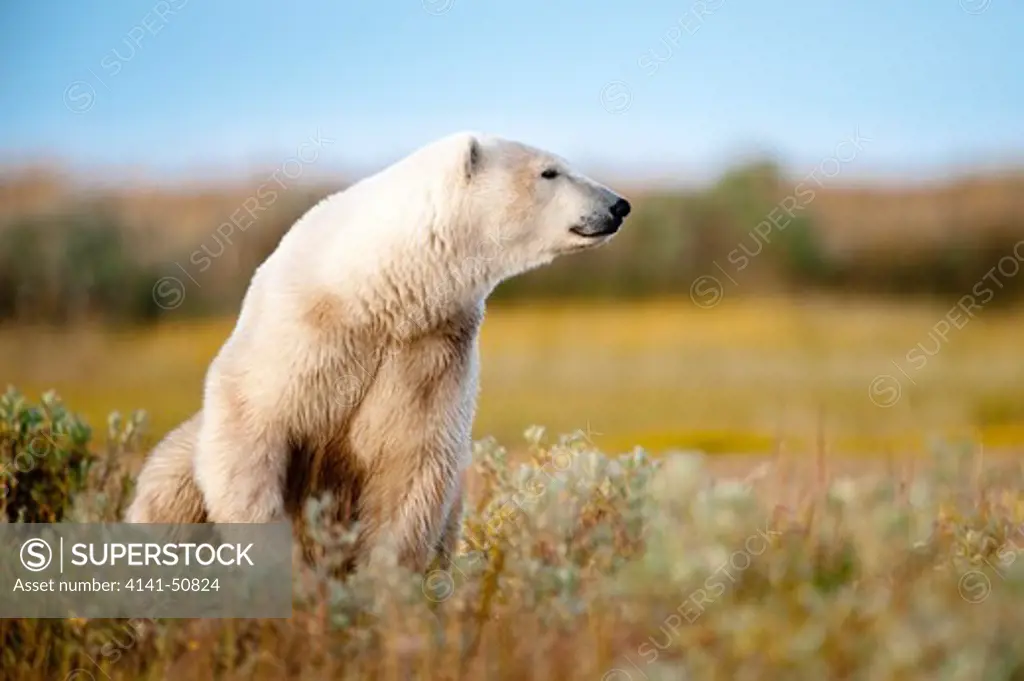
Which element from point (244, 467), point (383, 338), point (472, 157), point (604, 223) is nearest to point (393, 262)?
point (383, 338)

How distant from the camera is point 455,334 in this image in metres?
4.55

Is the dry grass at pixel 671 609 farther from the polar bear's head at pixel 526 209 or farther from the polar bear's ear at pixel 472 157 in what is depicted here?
the polar bear's ear at pixel 472 157

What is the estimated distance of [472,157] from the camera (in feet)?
14.7

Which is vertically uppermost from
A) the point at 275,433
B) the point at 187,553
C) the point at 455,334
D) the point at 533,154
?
the point at 533,154

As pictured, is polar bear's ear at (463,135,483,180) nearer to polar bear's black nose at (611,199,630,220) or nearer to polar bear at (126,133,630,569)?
polar bear at (126,133,630,569)

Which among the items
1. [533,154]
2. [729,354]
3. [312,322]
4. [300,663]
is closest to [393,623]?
[300,663]

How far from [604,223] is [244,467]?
1.48 m

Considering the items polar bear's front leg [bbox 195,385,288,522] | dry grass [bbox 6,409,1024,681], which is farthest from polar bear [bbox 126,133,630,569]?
dry grass [bbox 6,409,1024,681]

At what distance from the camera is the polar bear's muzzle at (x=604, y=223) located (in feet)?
14.9

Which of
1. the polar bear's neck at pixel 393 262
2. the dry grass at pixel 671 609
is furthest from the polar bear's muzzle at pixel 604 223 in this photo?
the dry grass at pixel 671 609

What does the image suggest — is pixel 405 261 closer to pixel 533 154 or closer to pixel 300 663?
pixel 533 154

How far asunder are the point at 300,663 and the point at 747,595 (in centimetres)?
124

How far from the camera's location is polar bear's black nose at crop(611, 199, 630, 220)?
4539mm

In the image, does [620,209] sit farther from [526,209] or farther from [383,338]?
[383,338]
